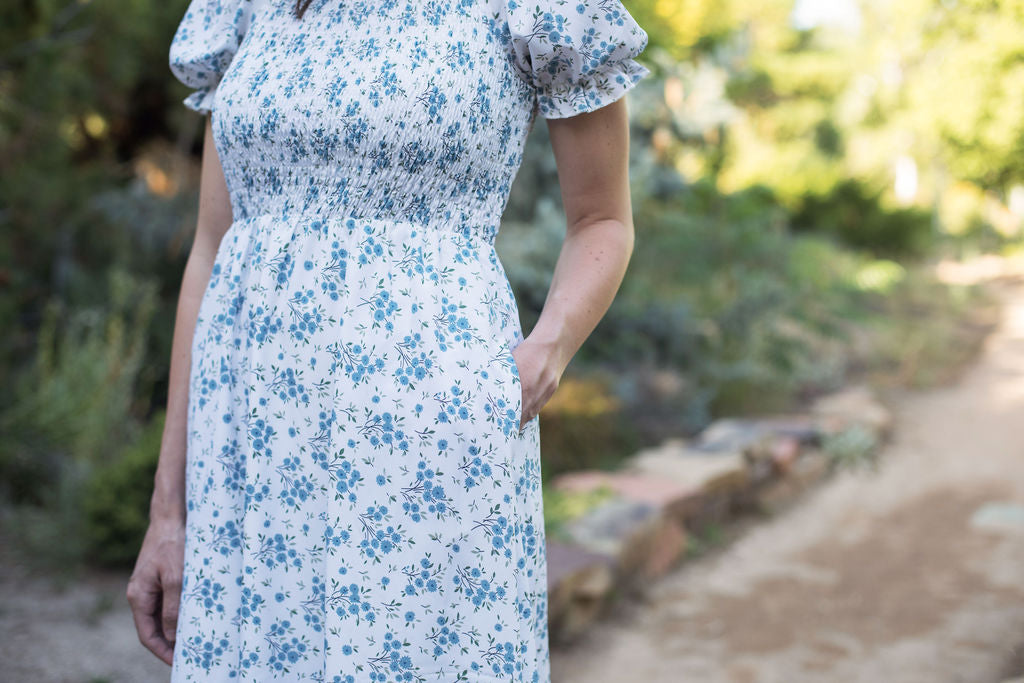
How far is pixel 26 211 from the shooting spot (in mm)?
4160

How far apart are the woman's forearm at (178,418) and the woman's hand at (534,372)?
536 millimetres

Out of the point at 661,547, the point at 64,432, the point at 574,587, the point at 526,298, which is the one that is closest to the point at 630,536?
the point at 661,547

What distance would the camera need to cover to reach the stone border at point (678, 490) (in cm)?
359

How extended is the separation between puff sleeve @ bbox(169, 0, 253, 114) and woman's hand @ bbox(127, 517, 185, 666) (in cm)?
67

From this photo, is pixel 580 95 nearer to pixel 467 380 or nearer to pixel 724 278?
pixel 467 380

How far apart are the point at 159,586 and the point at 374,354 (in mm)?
566

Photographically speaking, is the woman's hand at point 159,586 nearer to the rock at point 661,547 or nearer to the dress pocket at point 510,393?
the dress pocket at point 510,393

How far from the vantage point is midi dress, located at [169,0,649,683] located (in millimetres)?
1121

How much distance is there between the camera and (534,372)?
119 centimetres

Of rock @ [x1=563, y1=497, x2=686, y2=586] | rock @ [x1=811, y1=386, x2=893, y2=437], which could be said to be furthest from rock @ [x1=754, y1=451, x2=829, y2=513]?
rock @ [x1=563, y1=497, x2=686, y2=586]

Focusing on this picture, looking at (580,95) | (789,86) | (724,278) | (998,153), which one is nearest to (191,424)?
(580,95)

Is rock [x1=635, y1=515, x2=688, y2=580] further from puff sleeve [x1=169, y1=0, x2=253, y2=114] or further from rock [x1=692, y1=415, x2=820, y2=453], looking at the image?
puff sleeve [x1=169, y1=0, x2=253, y2=114]

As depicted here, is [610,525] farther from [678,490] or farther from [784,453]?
[784,453]

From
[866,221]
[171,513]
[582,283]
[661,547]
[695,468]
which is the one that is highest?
[866,221]
